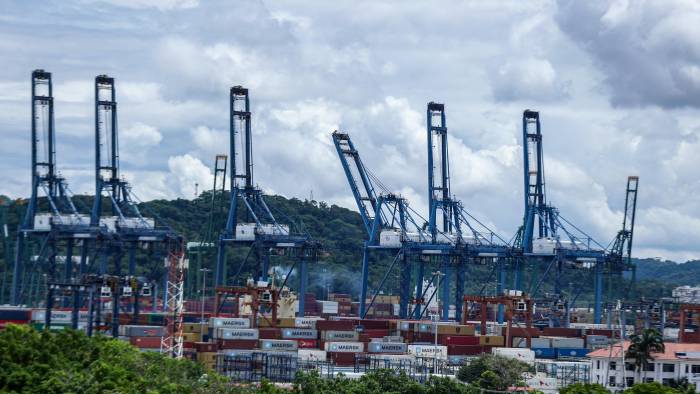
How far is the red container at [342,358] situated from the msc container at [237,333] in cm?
672

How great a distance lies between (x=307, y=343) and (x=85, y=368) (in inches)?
1701

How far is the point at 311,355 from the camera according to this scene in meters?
103

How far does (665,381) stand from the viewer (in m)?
83.2

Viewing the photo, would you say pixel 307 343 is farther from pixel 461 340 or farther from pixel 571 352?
pixel 571 352

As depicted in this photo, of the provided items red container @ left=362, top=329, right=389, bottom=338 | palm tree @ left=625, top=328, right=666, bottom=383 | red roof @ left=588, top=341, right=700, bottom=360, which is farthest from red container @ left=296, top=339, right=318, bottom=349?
palm tree @ left=625, top=328, right=666, bottom=383

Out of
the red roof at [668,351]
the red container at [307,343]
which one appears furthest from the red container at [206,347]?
the red roof at [668,351]

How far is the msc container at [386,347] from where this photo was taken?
108875mm

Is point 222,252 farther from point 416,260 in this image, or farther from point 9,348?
point 9,348

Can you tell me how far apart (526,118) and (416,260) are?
79.0 feet

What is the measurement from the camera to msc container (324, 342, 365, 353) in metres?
106

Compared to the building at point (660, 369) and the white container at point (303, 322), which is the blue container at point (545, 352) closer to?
the white container at point (303, 322)

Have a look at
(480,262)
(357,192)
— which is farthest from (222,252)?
(480,262)

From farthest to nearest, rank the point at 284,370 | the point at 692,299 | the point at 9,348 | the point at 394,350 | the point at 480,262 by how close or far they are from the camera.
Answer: the point at 480,262
the point at 692,299
the point at 394,350
the point at 284,370
the point at 9,348

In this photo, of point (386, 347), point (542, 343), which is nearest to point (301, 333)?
point (386, 347)
